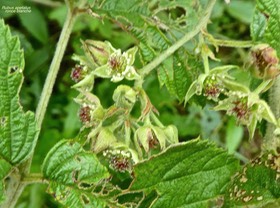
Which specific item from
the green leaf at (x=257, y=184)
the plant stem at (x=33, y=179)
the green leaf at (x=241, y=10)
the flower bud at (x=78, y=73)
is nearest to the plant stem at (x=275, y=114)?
the green leaf at (x=257, y=184)

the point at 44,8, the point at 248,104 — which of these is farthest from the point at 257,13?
the point at 44,8

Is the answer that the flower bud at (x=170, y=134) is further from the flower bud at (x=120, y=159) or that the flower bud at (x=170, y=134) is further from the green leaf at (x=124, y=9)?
the green leaf at (x=124, y=9)

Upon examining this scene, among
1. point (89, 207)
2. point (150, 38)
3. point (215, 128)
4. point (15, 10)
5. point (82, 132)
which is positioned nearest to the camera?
point (89, 207)

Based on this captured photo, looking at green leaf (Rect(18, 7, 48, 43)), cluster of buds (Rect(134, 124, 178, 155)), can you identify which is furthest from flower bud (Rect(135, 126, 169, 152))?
green leaf (Rect(18, 7, 48, 43))

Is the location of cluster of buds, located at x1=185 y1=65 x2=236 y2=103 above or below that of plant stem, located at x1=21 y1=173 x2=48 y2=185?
above

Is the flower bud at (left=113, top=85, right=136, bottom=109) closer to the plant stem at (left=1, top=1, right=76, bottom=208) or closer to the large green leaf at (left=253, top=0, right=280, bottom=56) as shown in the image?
the plant stem at (left=1, top=1, right=76, bottom=208)

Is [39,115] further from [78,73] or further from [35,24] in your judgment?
[35,24]

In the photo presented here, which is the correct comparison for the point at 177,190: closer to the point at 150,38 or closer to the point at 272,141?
the point at 272,141
